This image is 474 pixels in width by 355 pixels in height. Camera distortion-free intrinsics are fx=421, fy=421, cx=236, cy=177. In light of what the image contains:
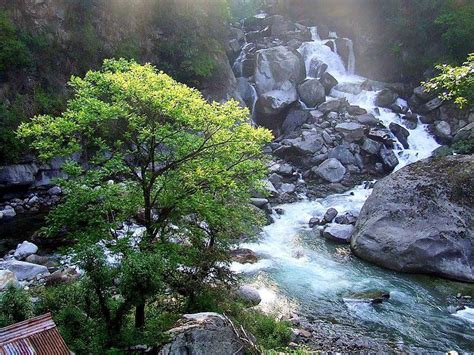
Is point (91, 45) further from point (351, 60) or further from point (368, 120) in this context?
point (351, 60)

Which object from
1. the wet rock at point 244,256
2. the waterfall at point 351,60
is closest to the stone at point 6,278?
the wet rock at point 244,256

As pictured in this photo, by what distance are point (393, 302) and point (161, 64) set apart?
24.6 m

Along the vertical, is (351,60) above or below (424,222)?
above

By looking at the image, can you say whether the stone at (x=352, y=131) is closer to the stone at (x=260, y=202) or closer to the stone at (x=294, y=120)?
the stone at (x=294, y=120)

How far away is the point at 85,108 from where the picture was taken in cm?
925

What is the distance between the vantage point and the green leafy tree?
898cm

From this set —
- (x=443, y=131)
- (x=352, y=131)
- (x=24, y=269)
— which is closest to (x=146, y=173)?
(x=24, y=269)

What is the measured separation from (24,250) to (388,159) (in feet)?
72.5

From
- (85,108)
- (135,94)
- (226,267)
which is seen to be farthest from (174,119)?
(226,267)

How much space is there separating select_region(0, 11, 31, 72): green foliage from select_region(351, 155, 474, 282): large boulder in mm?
21330

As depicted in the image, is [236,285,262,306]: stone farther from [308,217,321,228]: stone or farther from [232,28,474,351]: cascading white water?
[308,217,321,228]: stone

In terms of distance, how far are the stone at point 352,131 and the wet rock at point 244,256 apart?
1474 cm

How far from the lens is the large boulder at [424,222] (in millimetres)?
16422

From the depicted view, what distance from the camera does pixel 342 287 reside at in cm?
1586
